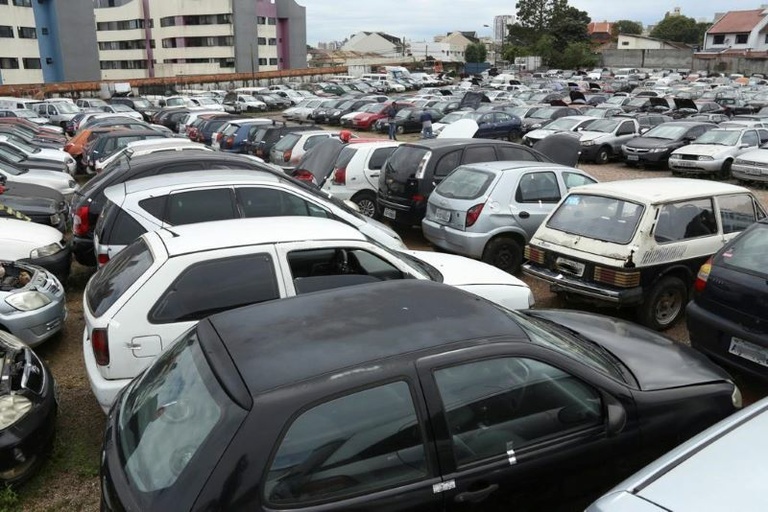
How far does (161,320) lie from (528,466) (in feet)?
9.19

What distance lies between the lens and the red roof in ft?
268

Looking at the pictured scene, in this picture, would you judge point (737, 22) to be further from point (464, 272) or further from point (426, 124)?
point (464, 272)

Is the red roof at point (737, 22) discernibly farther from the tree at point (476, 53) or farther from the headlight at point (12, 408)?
the headlight at point (12, 408)

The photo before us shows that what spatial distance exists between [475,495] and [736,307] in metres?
3.64

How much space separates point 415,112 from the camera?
28.5m

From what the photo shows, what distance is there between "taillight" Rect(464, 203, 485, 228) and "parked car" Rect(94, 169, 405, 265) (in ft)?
4.99

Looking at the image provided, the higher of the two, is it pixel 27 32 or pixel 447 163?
pixel 27 32

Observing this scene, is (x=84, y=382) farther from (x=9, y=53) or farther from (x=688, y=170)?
(x=9, y=53)

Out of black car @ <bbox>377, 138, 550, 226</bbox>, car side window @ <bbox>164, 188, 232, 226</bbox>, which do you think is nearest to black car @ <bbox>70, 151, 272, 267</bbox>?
car side window @ <bbox>164, 188, 232, 226</bbox>

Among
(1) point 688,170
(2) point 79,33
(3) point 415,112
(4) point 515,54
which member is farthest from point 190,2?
(1) point 688,170

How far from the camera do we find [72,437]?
16.1ft

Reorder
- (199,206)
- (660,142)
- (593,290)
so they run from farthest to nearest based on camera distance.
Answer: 1. (660,142)
2. (199,206)
3. (593,290)

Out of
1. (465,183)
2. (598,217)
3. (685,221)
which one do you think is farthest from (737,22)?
(598,217)

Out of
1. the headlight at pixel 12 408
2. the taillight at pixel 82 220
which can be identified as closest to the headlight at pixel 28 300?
the taillight at pixel 82 220
